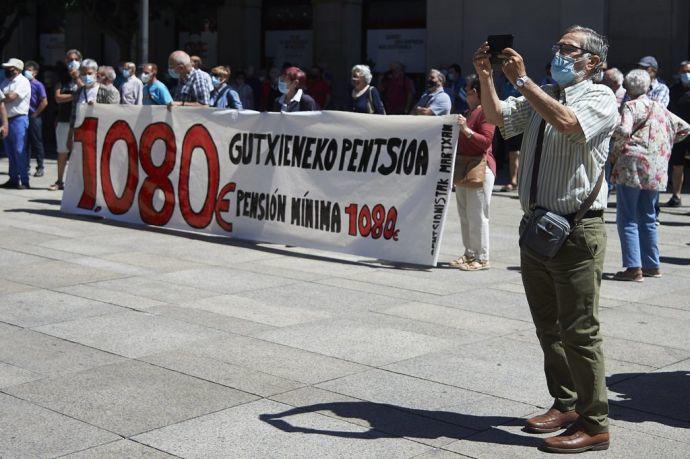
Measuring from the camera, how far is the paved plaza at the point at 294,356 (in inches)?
202

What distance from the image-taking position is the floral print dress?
940 centimetres

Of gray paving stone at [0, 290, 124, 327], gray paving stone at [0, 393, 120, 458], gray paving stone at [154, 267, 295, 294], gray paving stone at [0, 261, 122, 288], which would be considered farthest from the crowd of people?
gray paving stone at [0, 290, 124, 327]

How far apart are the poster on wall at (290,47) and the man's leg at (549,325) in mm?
20822

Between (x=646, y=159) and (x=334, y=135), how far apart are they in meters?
2.87

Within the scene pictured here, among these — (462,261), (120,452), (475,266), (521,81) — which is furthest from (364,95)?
(120,452)

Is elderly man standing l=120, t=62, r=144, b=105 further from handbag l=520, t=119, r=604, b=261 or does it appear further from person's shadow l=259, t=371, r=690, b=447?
handbag l=520, t=119, r=604, b=261

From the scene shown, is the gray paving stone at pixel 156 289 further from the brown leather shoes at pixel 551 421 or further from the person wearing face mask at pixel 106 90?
the person wearing face mask at pixel 106 90

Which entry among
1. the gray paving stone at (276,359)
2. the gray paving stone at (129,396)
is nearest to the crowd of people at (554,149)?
the gray paving stone at (276,359)

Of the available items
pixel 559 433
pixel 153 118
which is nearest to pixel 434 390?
pixel 559 433

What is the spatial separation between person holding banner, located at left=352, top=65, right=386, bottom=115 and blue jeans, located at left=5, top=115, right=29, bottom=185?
548 centimetres

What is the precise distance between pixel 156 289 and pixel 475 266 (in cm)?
288

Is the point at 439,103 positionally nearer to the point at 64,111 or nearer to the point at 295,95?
the point at 295,95

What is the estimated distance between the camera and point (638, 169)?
30.8 feet

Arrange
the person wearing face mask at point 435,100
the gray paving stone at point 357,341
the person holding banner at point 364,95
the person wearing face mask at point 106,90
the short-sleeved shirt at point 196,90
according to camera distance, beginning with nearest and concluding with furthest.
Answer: the gray paving stone at point 357,341, the person wearing face mask at point 435,100, the person holding banner at point 364,95, the short-sleeved shirt at point 196,90, the person wearing face mask at point 106,90
